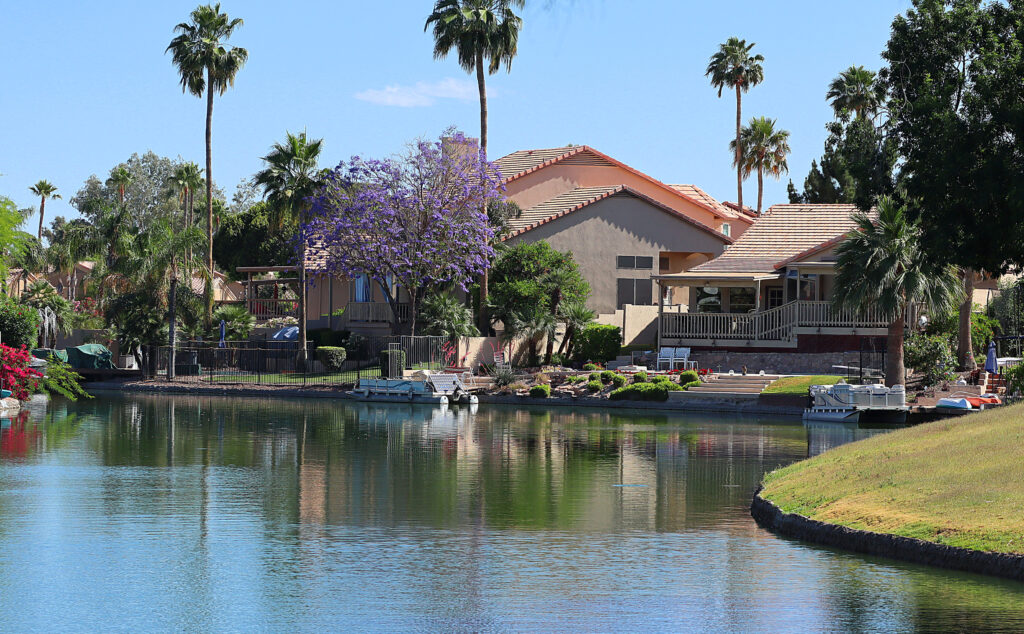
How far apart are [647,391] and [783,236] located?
51.0 ft

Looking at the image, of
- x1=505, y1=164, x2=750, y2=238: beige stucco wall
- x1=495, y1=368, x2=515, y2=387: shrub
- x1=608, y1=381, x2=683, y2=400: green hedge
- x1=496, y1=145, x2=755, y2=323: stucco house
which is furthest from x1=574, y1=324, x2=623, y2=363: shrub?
x1=505, y1=164, x2=750, y2=238: beige stucco wall

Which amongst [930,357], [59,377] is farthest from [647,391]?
[59,377]

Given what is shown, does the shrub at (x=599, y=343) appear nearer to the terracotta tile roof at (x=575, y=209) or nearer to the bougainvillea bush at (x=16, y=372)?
the terracotta tile roof at (x=575, y=209)

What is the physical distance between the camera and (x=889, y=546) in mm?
17203

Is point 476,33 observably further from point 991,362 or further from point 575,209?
point 991,362

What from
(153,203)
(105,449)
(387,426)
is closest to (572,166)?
(387,426)

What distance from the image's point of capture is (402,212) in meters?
59.0

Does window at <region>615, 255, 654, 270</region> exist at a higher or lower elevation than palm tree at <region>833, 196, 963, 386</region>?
higher

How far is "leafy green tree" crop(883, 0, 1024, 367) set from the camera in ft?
92.5

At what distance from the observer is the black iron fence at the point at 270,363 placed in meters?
59.1

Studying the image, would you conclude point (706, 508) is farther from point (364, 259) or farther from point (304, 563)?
point (364, 259)

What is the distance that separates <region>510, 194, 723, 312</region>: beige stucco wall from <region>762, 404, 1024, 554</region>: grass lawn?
132 feet

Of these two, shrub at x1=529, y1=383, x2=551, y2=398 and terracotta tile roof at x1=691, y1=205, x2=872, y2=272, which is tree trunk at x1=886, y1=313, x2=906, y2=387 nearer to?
terracotta tile roof at x1=691, y1=205, x2=872, y2=272

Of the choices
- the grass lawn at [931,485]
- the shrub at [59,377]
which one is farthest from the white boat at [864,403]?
the shrub at [59,377]
